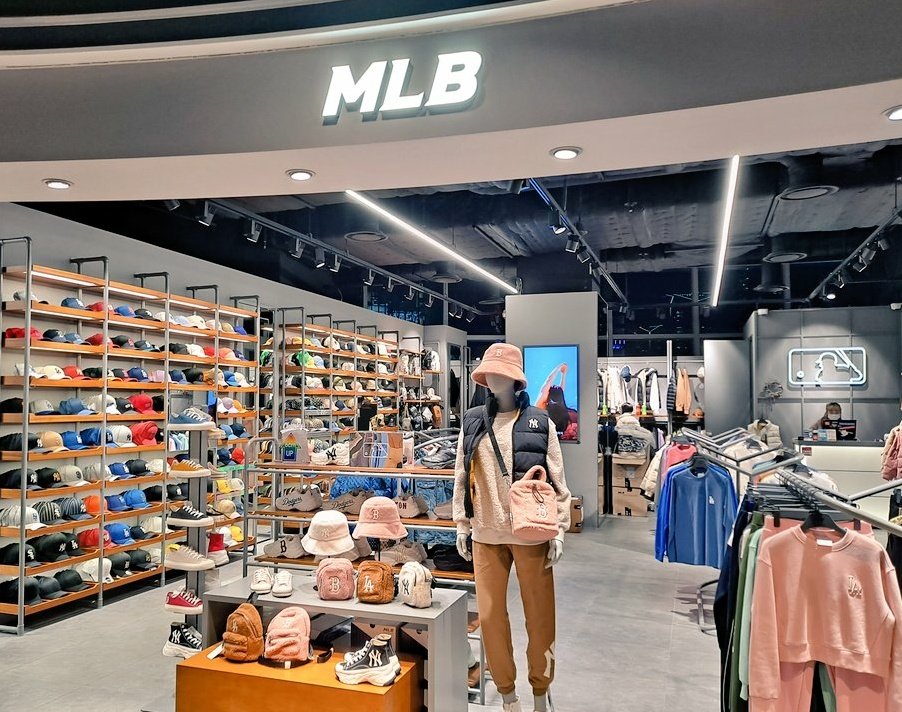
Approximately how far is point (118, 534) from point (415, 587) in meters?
4.02

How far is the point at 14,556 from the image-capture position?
5258mm

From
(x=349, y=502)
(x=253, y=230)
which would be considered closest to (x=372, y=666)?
(x=349, y=502)

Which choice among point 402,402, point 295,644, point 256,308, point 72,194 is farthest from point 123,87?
point 402,402

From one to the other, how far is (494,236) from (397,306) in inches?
247

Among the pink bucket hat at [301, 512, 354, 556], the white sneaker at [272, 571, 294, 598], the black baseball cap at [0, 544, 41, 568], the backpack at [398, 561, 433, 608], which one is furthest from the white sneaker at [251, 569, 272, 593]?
the black baseball cap at [0, 544, 41, 568]

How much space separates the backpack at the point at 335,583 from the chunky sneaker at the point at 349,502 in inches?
66.9

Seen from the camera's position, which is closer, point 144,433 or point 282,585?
point 282,585

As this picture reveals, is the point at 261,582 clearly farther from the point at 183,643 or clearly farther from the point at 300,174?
the point at 300,174

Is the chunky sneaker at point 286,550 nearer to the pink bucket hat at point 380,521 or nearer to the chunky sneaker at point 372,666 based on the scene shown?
the pink bucket hat at point 380,521

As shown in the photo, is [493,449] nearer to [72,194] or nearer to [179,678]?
[179,678]

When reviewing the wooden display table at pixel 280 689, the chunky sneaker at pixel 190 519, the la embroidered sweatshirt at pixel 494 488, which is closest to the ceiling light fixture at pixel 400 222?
the chunky sneaker at pixel 190 519

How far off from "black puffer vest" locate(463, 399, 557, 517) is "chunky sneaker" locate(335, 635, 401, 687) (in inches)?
32.7

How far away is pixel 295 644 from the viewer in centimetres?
310

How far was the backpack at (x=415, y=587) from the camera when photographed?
3.18 metres
